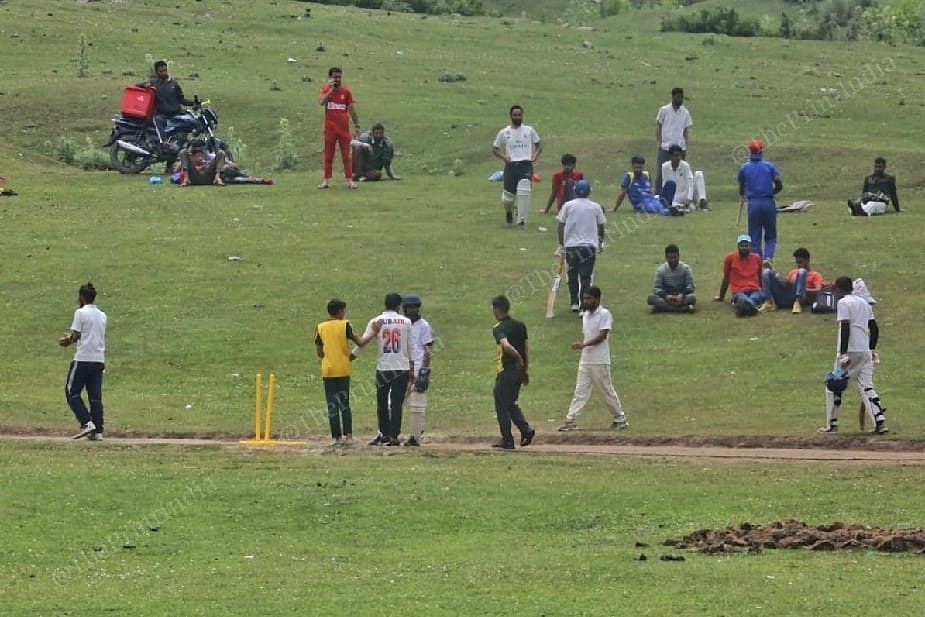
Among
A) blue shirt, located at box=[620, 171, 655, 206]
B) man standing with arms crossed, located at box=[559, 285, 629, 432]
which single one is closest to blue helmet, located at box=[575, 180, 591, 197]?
man standing with arms crossed, located at box=[559, 285, 629, 432]

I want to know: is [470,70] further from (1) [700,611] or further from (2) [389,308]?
(1) [700,611]

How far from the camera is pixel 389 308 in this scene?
2327cm

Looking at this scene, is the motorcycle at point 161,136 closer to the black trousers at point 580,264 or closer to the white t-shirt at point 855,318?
the black trousers at point 580,264

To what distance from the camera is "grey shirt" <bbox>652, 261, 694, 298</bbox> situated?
29.4m

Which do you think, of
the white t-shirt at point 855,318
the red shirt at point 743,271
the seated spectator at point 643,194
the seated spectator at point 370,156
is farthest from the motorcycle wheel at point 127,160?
the white t-shirt at point 855,318

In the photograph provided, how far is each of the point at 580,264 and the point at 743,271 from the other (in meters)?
2.50

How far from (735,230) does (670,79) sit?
23112mm

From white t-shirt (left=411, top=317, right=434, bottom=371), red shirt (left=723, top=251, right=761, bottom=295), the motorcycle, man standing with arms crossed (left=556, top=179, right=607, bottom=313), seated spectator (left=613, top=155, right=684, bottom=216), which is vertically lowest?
white t-shirt (left=411, top=317, right=434, bottom=371)

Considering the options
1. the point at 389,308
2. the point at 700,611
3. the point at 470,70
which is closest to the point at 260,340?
the point at 389,308

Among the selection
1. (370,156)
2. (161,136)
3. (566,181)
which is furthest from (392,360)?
(161,136)

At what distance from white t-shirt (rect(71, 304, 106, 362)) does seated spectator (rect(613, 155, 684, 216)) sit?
14.5m

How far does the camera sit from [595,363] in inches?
942

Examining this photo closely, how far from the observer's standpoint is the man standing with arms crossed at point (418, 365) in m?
23.0

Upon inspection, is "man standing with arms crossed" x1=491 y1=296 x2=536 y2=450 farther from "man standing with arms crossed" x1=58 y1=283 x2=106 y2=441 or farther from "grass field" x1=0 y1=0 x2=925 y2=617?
"man standing with arms crossed" x1=58 y1=283 x2=106 y2=441
